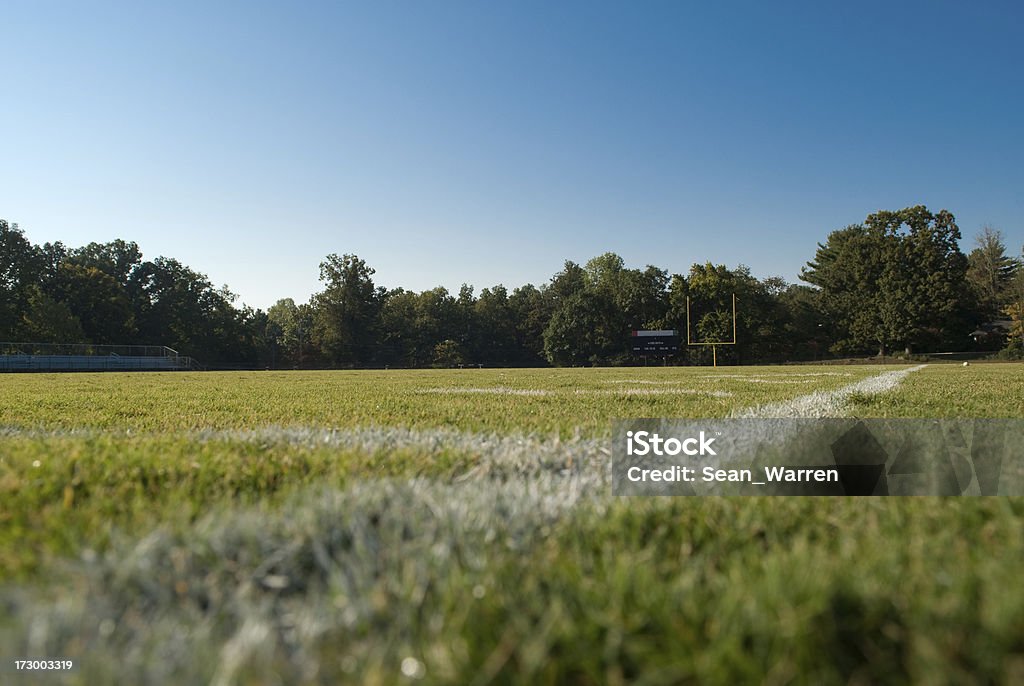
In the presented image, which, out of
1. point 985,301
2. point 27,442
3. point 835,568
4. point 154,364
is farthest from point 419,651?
point 985,301

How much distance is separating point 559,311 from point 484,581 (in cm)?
5405

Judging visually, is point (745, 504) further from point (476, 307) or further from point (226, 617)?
point (476, 307)

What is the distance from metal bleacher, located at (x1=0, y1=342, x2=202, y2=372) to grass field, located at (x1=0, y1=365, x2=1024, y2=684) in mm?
38191

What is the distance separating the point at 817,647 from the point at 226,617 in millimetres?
759

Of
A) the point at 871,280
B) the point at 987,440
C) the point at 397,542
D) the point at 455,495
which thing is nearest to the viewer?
the point at 397,542

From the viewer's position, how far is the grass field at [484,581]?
0.65 m

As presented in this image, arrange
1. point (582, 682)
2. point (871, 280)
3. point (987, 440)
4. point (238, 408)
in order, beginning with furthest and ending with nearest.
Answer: point (871, 280), point (238, 408), point (987, 440), point (582, 682)

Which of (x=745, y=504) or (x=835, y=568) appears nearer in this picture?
(x=835, y=568)

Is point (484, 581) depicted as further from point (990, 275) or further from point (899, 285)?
point (990, 275)

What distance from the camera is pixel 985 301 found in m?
50.5

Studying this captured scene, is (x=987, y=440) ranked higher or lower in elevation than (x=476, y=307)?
lower

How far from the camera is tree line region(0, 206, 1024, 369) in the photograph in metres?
44.6

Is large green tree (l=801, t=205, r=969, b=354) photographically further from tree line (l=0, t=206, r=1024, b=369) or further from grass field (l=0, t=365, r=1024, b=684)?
grass field (l=0, t=365, r=1024, b=684)

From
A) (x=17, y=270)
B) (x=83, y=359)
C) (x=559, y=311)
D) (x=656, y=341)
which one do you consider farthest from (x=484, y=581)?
(x=17, y=270)
